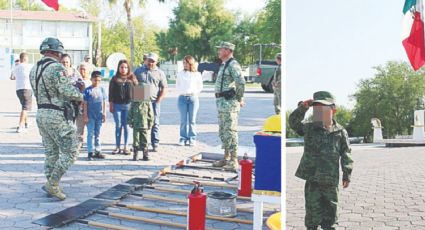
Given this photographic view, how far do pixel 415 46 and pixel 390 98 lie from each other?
0.21m

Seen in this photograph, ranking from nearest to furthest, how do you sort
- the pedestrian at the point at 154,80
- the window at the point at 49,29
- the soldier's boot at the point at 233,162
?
1. the soldier's boot at the point at 233,162
2. the pedestrian at the point at 154,80
3. the window at the point at 49,29

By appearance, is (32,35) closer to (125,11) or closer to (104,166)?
(125,11)

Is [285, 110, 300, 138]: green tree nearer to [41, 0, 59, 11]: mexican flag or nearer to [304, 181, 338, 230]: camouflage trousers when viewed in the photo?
[304, 181, 338, 230]: camouflage trousers

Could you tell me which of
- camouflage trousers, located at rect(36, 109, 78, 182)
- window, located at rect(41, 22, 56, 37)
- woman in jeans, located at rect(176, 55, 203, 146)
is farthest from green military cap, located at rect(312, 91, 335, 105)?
window, located at rect(41, 22, 56, 37)

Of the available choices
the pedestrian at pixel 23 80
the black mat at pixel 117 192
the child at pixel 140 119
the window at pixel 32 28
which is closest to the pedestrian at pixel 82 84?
the child at pixel 140 119

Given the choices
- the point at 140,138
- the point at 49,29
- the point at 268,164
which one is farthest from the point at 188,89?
the point at 49,29

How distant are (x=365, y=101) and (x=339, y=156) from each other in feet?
0.85

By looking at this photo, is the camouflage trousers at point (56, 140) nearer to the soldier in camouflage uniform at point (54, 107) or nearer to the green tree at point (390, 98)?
the soldier in camouflage uniform at point (54, 107)

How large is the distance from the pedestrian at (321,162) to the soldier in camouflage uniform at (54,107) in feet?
9.24

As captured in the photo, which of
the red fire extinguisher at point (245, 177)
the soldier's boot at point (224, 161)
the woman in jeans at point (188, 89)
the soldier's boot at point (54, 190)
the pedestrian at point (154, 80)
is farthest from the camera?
the woman in jeans at point (188, 89)

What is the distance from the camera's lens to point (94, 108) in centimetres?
618

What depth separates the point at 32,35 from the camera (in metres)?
14.9

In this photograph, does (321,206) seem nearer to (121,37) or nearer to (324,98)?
(324,98)

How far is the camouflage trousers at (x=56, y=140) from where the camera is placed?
4.31 metres
